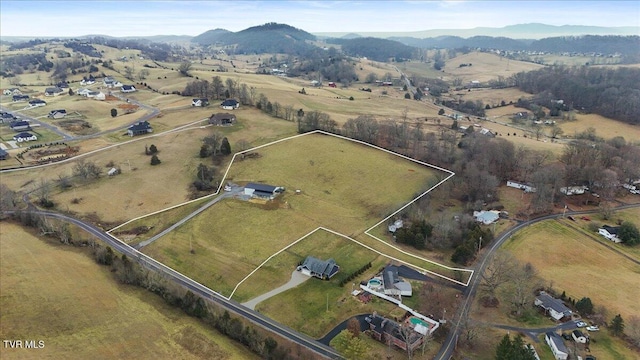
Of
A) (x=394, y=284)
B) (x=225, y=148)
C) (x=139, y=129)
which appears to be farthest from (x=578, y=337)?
(x=139, y=129)

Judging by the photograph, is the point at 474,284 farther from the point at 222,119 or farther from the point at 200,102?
the point at 200,102

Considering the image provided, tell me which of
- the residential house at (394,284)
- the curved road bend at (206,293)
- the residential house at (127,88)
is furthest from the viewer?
the residential house at (127,88)

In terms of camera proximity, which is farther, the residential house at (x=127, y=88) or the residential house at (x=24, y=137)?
the residential house at (x=127, y=88)

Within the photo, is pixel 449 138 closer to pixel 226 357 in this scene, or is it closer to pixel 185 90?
pixel 226 357

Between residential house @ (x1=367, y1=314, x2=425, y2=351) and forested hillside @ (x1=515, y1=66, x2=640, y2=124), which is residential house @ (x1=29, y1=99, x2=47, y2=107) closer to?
residential house @ (x1=367, y1=314, x2=425, y2=351)

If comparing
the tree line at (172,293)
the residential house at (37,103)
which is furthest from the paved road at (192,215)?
the residential house at (37,103)

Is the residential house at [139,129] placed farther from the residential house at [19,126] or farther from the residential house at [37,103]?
the residential house at [37,103]
